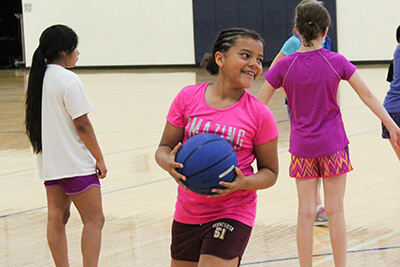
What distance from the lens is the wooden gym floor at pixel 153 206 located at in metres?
4.12

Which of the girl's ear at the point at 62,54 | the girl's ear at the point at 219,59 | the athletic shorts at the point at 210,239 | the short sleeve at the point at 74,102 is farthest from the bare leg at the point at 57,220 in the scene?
the girl's ear at the point at 219,59

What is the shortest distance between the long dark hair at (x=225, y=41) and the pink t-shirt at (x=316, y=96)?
770mm

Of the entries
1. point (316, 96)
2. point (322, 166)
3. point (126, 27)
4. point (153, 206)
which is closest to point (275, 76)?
point (316, 96)

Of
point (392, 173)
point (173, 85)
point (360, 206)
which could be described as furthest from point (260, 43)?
point (173, 85)

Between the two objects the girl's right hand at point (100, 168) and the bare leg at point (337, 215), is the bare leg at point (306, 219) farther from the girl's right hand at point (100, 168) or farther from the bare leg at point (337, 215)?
the girl's right hand at point (100, 168)

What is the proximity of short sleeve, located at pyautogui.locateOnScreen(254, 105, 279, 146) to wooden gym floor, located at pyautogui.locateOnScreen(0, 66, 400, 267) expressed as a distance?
1.46 meters

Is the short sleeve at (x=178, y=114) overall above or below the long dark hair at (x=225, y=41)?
below

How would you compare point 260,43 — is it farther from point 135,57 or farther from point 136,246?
point 135,57

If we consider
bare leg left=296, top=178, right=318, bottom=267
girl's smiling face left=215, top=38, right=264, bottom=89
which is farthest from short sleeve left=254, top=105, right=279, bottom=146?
bare leg left=296, top=178, right=318, bottom=267

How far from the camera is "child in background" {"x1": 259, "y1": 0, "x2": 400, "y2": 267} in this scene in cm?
341

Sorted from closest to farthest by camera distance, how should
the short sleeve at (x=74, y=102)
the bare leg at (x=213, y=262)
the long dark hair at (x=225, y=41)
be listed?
the bare leg at (x=213, y=262) < the long dark hair at (x=225, y=41) < the short sleeve at (x=74, y=102)

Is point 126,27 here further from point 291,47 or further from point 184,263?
point 184,263

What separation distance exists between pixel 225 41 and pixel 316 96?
89 centimetres

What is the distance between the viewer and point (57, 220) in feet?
11.4
